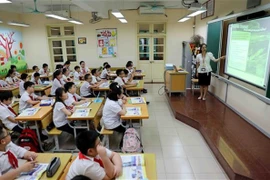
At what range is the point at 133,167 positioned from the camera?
185cm

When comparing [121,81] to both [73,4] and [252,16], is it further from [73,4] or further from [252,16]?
[73,4]

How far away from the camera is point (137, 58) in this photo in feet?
29.9

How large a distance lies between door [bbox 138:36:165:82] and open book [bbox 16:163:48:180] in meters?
7.67

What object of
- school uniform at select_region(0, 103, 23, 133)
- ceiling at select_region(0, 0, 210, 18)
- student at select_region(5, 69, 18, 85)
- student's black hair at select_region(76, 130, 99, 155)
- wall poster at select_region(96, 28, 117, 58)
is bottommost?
school uniform at select_region(0, 103, 23, 133)

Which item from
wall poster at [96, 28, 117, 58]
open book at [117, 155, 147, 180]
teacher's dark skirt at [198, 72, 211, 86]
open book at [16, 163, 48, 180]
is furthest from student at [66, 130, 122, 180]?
wall poster at [96, 28, 117, 58]

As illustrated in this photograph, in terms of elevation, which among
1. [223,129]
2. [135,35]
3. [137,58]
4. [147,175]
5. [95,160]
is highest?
[135,35]

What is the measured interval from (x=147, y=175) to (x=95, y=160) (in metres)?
0.48

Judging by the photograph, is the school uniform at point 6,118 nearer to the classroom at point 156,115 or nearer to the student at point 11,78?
the classroom at point 156,115

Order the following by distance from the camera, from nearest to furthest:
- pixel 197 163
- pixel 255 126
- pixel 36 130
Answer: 1. pixel 197 163
2. pixel 36 130
3. pixel 255 126

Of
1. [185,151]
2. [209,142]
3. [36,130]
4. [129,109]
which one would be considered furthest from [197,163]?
[36,130]

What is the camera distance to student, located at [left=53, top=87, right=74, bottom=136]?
329cm

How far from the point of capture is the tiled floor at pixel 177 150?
2947 millimetres

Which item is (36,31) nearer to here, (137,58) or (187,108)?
(137,58)

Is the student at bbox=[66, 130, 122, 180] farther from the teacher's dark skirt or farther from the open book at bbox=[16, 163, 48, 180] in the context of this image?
the teacher's dark skirt
